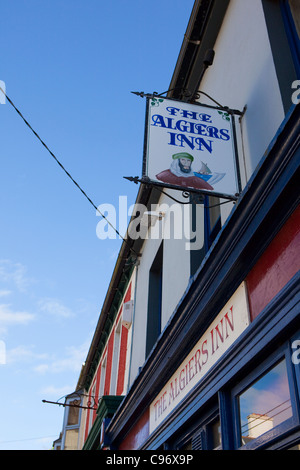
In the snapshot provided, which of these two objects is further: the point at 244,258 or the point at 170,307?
the point at 170,307

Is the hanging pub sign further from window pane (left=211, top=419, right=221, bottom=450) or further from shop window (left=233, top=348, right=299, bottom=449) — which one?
window pane (left=211, top=419, right=221, bottom=450)

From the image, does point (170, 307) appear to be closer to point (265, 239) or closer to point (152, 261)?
point (152, 261)

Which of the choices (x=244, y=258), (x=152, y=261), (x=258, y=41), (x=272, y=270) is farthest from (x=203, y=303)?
(x=152, y=261)

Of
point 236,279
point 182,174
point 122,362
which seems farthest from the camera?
point 122,362

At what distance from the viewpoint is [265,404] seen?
3.83 metres

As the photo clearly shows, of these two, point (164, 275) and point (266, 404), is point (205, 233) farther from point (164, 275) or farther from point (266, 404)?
point (266, 404)

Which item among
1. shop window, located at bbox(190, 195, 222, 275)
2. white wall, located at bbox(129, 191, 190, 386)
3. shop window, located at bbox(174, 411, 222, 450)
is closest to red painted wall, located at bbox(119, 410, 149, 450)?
white wall, located at bbox(129, 191, 190, 386)

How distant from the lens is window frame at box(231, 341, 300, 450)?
10.9 feet

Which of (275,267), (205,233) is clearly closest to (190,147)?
(205,233)

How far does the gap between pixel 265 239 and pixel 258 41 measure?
2741 millimetres

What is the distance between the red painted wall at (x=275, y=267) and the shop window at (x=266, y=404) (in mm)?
499

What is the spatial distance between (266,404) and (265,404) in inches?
0.5

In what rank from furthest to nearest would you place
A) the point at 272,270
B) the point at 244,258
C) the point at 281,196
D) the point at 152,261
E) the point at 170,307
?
the point at 152,261, the point at 170,307, the point at 244,258, the point at 272,270, the point at 281,196

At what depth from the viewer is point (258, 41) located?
17.8 feet
